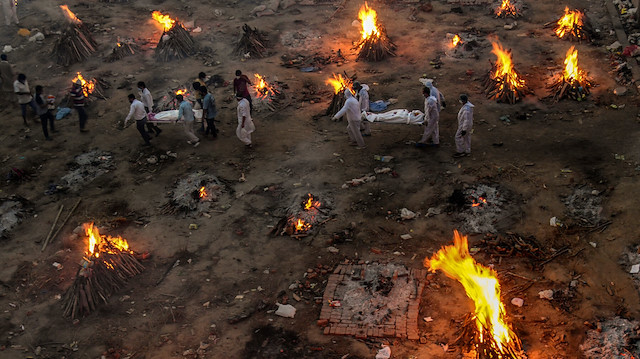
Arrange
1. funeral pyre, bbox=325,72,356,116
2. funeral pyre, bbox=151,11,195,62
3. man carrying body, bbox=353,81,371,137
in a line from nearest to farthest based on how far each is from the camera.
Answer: man carrying body, bbox=353,81,371,137, funeral pyre, bbox=325,72,356,116, funeral pyre, bbox=151,11,195,62

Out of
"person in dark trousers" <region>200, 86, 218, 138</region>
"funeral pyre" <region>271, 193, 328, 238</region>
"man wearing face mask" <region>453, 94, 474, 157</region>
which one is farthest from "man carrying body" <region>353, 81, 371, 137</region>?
"person in dark trousers" <region>200, 86, 218, 138</region>

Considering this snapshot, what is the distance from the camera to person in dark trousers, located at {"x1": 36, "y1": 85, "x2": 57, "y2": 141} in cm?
1330

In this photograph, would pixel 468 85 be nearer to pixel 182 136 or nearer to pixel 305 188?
pixel 305 188

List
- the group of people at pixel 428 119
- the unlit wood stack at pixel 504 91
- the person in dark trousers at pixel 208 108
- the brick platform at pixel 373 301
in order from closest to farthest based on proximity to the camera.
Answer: the brick platform at pixel 373 301, the group of people at pixel 428 119, the person in dark trousers at pixel 208 108, the unlit wood stack at pixel 504 91

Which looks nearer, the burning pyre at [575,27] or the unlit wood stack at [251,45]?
the burning pyre at [575,27]

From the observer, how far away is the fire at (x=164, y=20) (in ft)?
58.6

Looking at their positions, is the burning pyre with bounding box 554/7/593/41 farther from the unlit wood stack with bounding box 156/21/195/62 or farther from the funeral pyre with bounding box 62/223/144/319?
the funeral pyre with bounding box 62/223/144/319

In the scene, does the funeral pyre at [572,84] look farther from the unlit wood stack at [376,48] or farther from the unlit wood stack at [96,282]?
the unlit wood stack at [96,282]

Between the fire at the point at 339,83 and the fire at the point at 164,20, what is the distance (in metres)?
6.21

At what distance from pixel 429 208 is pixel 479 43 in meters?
8.69

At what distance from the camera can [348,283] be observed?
8.40m

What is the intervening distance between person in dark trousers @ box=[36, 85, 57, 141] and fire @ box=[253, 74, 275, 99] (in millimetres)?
5457

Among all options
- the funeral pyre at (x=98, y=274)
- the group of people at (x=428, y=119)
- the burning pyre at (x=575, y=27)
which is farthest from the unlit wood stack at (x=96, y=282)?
the burning pyre at (x=575, y=27)

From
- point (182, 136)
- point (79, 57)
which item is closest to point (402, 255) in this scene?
point (182, 136)
